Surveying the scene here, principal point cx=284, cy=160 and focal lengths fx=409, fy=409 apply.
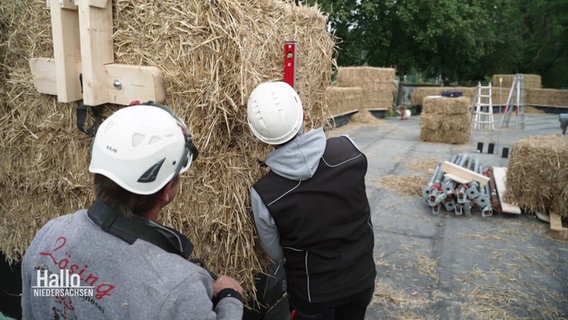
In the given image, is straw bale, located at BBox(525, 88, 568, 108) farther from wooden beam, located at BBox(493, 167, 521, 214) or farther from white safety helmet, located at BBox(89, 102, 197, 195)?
white safety helmet, located at BBox(89, 102, 197, 195)

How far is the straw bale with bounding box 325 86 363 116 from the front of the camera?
581 inches

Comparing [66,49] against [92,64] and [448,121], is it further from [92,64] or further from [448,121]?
[448,121]

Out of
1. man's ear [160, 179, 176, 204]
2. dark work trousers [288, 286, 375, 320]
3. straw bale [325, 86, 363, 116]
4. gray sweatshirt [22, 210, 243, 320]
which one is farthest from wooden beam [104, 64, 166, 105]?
straw bale [325, 86, 363, 116]

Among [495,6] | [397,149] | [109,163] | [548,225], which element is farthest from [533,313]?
[495,6]

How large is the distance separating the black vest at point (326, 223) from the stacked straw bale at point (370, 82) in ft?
56.1

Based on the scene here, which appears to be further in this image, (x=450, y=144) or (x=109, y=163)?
(x=450, y=144)

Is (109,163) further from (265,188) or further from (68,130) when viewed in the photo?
(68,130)

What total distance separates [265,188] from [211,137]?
0.48 m

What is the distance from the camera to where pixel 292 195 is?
6.85ft

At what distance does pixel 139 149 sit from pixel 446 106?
1240cm

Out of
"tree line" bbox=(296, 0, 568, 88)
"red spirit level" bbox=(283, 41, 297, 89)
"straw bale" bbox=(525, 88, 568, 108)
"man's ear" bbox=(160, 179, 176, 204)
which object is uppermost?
"tree line" bbox=(296, 0, 568, 88)

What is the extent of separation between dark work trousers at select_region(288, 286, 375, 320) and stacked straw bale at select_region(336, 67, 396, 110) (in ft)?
55.8

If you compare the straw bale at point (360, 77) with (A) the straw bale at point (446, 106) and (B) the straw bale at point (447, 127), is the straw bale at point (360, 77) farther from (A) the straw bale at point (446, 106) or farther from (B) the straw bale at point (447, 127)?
(B) the straw bale at point (447, 127)

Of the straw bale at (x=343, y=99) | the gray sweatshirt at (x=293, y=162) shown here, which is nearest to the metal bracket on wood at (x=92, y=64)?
the gray sweatshirt at (x=293, y=162)
